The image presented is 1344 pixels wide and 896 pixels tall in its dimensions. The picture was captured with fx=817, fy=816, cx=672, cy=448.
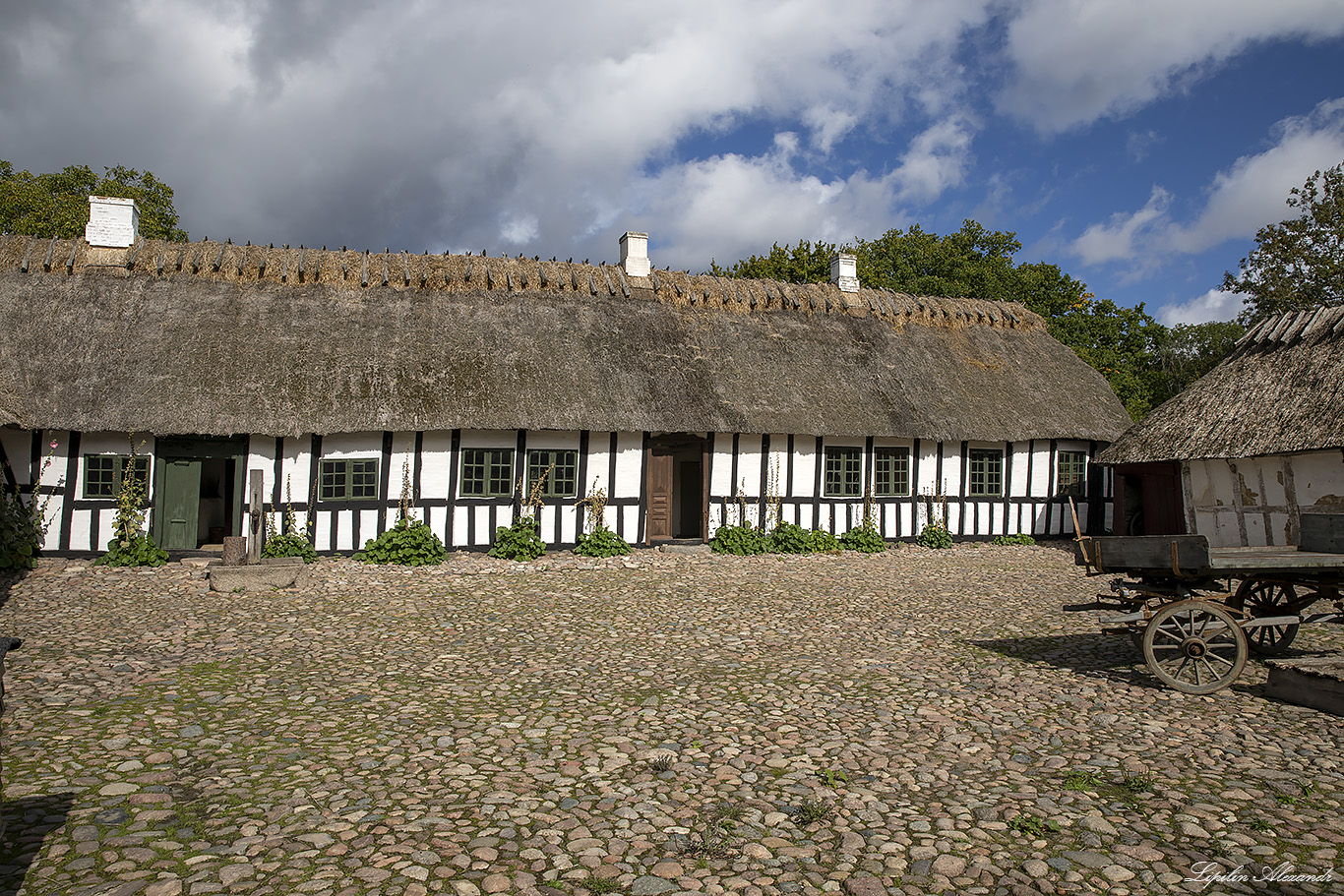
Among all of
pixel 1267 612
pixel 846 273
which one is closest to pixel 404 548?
pixel 1267 612

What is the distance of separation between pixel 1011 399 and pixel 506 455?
11392 mm

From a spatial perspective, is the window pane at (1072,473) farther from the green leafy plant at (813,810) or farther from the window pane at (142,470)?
the window pane at (142,470)

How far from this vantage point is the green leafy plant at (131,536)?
12.5 meters

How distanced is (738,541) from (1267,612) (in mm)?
9131

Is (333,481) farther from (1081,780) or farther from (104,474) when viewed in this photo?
(1081,780)

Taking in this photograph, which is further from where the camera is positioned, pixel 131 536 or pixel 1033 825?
pixel 131 536

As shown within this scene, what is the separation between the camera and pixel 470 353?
15.1 m

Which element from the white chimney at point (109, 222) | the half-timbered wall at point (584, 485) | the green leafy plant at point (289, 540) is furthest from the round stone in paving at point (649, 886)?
the white chimney at point (109, 222)

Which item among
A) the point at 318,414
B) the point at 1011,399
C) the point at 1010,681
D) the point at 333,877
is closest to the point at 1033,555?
the point at 1011,399

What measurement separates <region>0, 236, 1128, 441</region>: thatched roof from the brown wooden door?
1.24m

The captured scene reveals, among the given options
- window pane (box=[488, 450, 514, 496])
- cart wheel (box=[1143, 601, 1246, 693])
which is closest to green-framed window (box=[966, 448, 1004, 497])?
window pane (box=[488, 450, 514, 496])

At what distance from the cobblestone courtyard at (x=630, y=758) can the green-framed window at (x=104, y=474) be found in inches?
170

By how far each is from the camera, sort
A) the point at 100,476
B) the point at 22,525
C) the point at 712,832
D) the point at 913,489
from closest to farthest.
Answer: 1. the point at 712,832
2. the point at 22,525
3. the point at 100,476
4. the point at 913,489

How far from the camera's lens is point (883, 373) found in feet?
59.0
